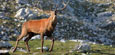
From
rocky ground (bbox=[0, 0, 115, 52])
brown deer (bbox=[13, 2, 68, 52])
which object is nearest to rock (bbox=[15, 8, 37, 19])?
rocky ground (bbox=[0, 0, 115, 52])

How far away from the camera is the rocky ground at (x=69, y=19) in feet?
169

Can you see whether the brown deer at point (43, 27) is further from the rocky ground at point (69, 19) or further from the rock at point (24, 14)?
the rock at point (24, 14)

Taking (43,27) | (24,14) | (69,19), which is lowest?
(69,19)

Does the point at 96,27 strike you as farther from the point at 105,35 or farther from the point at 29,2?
the point at 29,2

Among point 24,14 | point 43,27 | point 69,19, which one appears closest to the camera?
point 43,27

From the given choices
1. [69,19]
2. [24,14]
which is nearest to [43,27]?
[24,14]

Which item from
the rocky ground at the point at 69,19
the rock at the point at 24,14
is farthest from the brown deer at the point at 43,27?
the rock at the point at 24,14

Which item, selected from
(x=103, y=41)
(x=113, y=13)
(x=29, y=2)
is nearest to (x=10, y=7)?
(x=29, y=2)

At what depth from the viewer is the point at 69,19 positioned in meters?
65.3

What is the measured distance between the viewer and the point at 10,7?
61.6 metres

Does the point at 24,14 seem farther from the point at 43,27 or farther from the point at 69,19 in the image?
the point at 43,27

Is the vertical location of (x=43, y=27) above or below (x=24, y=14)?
above

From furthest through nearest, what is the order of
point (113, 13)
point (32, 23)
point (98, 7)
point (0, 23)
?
point (98, 7), point (113, 13), point (0, 23), point (32, 23)

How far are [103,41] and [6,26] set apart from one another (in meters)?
26.3
